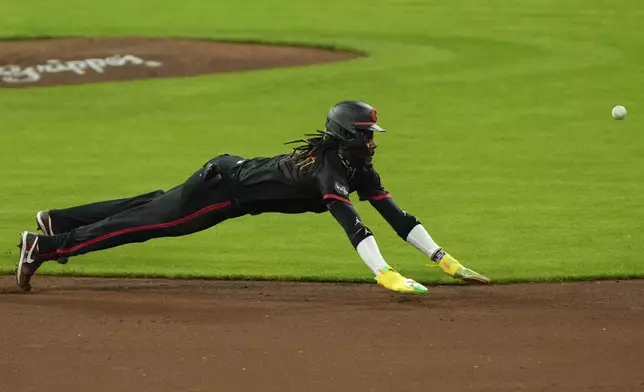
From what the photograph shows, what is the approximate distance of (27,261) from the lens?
359 inches

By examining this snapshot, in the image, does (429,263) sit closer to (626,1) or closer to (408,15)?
(408,15)

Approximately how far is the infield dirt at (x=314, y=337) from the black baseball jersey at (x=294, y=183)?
2.13 feet

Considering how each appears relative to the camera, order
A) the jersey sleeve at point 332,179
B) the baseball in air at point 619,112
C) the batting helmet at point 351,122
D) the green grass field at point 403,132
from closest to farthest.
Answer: the jersey sleeve at point 332,179, the batting helmet at point 351,122, the green grass field at point 403,132, the baseball in air at point 619,112

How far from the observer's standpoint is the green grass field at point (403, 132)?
35.3 feet

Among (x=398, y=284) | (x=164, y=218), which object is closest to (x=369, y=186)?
(x=398, y=284)

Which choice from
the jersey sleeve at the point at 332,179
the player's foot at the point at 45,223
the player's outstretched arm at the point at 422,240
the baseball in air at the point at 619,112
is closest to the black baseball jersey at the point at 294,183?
the jersey sleeve at the point at 332,179

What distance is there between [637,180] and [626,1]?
15.6m

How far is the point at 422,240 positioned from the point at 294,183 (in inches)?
40.5

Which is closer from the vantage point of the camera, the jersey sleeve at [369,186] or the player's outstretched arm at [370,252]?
the player's outstretched arm at [370,252]

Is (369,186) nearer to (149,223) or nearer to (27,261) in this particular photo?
(149,223)

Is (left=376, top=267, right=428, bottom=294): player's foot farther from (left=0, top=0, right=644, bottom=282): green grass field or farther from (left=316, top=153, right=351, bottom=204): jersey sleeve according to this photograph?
(left=0, top=0, right=644, bottom=282): green grass field

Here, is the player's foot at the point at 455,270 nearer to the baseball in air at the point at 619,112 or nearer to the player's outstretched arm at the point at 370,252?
the player's outstretched arm at the point at 370,252

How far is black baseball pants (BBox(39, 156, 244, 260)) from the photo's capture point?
912cm

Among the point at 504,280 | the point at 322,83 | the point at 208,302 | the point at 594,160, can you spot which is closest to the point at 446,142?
the point at 594,160
